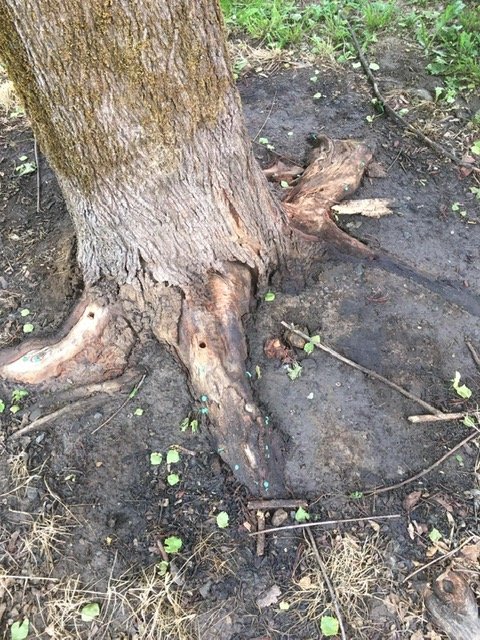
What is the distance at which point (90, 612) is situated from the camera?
6.56ft

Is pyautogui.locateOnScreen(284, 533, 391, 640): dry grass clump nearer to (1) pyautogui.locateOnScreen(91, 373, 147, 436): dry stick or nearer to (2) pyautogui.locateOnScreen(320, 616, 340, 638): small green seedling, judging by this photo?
(2) pyautogui.locateOnScreen(320, 616, 340, 638): small green seedling

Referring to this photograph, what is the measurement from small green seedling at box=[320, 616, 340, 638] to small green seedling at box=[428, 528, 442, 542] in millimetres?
470

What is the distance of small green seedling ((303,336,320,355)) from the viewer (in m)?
2.49

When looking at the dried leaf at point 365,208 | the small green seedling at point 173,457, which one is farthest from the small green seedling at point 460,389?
the small green seedling at point 173,457

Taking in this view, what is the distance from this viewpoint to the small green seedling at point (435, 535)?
2082mm

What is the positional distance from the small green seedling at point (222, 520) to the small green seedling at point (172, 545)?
16cm

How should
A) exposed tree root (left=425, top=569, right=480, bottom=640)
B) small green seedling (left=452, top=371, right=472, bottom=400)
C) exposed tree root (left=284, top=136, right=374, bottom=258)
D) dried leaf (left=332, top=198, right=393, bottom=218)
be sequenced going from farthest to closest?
dried leaf (left=332, top=198, right=393, bottom=218) < exposed tree root (left=284, top=136, right=374, bottom=258) < small green seedling (left=452, top=371, right=472, bottom=400) < exposed tree root (left=425, top=569, right=480, bottom=640)

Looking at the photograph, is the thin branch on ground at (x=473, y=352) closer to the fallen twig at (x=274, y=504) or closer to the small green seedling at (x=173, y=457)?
the fallen twig at (x=274, y=504)

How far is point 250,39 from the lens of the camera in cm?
420

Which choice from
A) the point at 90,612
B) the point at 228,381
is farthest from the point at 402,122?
the point at 90,612

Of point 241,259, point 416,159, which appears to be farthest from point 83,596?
point 416,159

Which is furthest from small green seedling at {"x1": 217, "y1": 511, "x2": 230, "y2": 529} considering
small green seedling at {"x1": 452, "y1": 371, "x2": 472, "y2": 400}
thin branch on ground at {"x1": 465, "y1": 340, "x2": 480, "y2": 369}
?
thin branch on ground at {"x1": 465, "y1": 340, "x2": 480, "y2": 369}

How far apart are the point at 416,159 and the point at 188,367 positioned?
1901 millimetres

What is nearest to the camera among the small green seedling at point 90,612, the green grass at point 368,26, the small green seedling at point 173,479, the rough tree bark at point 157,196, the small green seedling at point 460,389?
the rough tree bark at point 157,196
